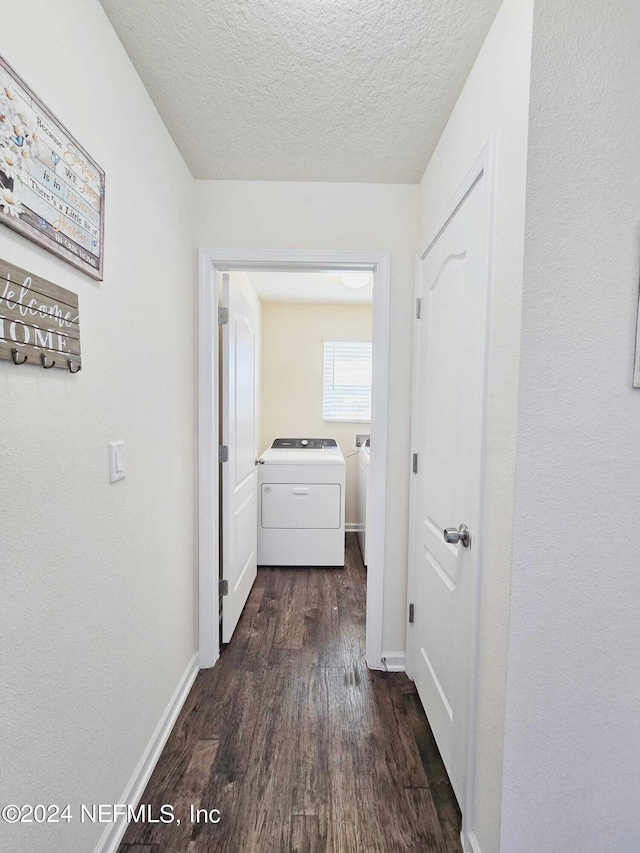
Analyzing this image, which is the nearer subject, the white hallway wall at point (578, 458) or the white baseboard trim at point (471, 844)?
the white hallway wall at point (578, 458)

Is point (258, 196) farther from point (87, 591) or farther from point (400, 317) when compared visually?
point (87, 591)

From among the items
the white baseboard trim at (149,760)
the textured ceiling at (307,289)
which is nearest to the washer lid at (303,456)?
the textured ceiling at (307,289)

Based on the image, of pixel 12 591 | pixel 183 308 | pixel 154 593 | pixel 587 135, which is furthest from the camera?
pixel 183 308

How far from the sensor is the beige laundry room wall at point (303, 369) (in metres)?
3.83

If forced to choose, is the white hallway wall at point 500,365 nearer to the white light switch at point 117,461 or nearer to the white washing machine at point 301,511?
the white light switch at point 117,461

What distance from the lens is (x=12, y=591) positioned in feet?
2.43

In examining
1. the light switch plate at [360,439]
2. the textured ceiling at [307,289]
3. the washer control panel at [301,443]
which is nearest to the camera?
the textured ceiling at [307,289]

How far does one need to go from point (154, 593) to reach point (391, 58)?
6.11 feet

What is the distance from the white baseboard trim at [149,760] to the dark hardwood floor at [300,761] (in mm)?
31

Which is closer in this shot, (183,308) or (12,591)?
(12,591)

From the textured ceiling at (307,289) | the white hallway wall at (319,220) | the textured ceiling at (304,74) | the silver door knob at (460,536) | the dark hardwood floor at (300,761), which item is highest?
the textured ceiling at (304,74)

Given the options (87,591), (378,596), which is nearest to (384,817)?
(378,596)

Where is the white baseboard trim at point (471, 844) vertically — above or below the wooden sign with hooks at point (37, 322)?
below

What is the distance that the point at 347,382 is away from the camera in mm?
3891
